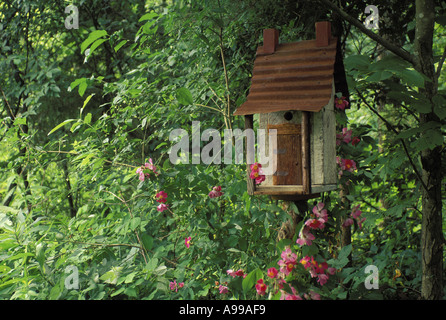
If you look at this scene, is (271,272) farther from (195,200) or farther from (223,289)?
(195,200)

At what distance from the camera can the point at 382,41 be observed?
8.27 feet

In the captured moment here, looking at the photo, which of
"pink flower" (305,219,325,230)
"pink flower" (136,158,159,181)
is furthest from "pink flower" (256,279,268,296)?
"pink flower" (136,158,159,181)

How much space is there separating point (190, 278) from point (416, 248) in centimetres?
183

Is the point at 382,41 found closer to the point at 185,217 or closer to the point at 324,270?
the point at 324,270

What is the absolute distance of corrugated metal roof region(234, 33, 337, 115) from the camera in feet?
7.31

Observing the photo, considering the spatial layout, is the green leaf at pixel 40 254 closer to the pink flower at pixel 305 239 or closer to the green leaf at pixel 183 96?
the green leaf at pixel 183 96

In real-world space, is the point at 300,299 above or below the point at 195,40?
below

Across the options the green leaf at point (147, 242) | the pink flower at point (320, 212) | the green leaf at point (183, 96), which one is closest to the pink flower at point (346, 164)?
the pink flower at point (320, 212)

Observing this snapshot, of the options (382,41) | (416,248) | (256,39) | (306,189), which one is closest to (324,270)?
(306,189)

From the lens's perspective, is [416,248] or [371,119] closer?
[416,248]

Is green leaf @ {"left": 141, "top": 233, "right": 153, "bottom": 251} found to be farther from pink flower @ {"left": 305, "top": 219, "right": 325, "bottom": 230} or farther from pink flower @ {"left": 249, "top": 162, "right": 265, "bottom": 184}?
pink flower @ {"left": 305, "top": 219, "right": 325, "bottom": 230}

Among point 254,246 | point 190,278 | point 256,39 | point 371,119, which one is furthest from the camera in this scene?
point 371,119

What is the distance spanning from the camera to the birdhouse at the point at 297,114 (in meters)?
2.22

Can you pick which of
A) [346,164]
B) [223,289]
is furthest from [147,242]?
[346,164]
